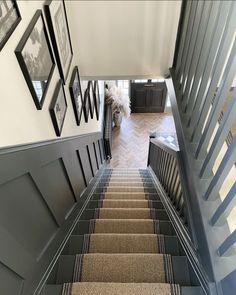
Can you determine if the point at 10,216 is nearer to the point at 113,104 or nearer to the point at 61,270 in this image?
the point at 61,270

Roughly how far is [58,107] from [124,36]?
1291 millimetres

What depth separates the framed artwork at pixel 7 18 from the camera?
934mm

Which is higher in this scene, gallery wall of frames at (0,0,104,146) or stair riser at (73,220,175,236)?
gallery wall of frames at (0,0,104,146)

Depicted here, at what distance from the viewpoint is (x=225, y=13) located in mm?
1214

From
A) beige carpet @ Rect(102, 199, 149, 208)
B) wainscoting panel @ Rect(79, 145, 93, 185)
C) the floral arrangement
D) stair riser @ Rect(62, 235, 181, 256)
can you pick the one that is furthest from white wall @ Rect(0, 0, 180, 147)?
the floral arrangement

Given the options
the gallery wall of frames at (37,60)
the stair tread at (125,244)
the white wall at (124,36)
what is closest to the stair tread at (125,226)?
the stair tread at (125,244)

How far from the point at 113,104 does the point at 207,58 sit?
15.8ft

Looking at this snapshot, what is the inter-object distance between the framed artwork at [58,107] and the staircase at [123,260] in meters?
0.90

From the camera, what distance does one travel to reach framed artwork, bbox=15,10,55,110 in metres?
1.15

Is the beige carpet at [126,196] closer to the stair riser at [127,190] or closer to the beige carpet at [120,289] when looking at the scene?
the stair riser at [127,190]

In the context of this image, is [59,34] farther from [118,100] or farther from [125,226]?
[118,100]

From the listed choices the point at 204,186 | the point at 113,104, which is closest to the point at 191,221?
the point at 204,186

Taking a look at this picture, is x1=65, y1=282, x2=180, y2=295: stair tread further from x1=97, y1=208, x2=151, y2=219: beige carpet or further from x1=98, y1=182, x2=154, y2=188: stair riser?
x1=98, y1=182, x2=154, y2=188: stair riser

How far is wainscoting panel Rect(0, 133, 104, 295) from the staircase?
136 mm
